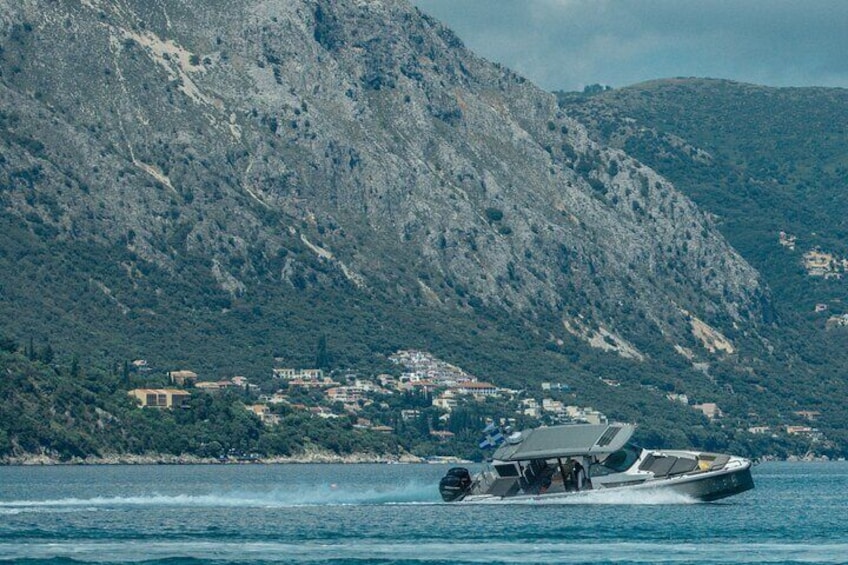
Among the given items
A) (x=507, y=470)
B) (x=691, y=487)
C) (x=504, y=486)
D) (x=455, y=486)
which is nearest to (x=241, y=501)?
(x=455, y=486)

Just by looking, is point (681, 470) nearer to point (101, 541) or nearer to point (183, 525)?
point (183, 525)

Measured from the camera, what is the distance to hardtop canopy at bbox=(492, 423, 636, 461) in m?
132

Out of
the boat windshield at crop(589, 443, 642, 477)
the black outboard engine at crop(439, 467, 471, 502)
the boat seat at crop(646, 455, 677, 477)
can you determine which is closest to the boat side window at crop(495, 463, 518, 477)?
the black outboard engine at crop(439, 467, 471, 502)

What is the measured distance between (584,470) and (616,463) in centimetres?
241

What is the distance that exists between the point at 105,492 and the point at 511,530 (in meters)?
70.5

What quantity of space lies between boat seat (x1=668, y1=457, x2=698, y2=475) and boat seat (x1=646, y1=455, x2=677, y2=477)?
0.20 m

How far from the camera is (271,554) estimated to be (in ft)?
344

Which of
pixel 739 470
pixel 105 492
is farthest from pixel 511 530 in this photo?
pixel 105 492

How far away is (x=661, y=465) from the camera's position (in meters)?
137

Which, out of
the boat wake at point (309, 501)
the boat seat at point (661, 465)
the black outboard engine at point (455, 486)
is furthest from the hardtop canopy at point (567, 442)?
the boat seat at point (661, 465)

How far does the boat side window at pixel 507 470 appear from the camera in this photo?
135500mm

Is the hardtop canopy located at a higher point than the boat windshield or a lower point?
higher

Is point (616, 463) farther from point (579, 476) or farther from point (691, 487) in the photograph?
point (691, 487)

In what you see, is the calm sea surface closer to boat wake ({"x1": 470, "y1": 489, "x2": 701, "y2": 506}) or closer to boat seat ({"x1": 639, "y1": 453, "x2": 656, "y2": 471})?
boat wake ({"x1": 470, "y1": 489, "x2": 701, "y2": 506})
